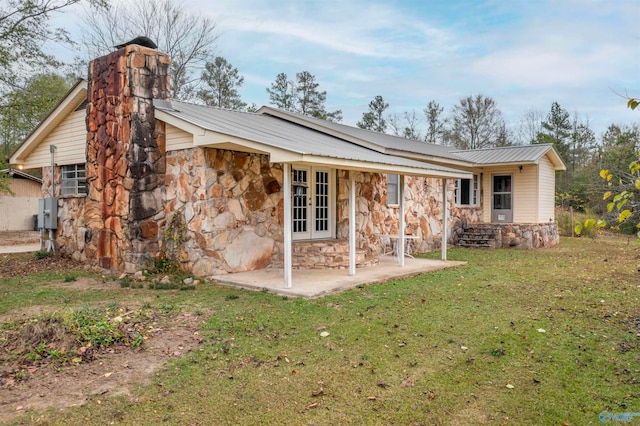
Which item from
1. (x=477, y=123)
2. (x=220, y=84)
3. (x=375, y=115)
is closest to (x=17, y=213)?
(x=220, y=84)

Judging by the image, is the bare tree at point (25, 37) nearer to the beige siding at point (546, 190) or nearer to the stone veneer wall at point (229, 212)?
the stone veneer wall at point (229, 212)

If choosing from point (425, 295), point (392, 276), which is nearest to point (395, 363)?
point (425, 295)

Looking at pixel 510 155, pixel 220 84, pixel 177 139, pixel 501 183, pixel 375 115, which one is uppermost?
pixel 220 84

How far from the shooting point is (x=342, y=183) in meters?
10.7

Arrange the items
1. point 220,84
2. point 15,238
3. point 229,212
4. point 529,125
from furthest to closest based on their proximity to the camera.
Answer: point 529,125 → point 220,84 → point 15,238 → point 229,212

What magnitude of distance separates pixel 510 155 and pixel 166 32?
657 inches

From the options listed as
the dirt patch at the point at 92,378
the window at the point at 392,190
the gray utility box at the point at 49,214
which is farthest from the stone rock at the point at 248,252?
the gray utility box at the point at 49,214

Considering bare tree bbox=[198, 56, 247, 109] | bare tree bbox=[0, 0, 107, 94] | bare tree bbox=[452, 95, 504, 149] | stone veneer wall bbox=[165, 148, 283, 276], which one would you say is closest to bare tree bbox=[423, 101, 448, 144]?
bare tree bbox=[452, 95, 504, 149]

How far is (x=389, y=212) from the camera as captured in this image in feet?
39.4

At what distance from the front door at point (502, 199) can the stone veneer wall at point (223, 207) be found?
10.3 metres

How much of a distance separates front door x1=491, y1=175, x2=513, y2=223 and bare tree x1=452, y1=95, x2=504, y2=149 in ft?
45.8

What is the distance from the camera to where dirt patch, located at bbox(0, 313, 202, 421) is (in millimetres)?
3396

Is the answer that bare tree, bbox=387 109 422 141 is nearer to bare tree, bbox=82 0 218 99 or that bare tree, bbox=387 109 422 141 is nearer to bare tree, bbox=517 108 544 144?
bare tree, bbox=517 108 544 144

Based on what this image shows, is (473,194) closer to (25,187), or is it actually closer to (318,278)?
(318,278)
